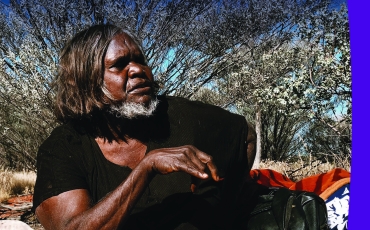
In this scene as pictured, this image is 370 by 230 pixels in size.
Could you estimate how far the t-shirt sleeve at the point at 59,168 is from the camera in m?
1.27

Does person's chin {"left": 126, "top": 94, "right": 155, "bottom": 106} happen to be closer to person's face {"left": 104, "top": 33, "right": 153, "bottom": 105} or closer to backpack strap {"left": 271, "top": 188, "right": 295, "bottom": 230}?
person's face {"left": 104, "top": 33, "right": 153, "bottom": 105}

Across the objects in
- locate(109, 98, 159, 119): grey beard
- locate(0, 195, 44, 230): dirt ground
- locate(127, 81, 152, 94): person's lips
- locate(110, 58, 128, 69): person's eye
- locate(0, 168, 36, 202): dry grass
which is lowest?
locate(0, 195, 44, 230): dirt ground

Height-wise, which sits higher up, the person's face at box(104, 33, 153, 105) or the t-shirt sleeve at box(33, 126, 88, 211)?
the person's face at box(104, 33, 153, 105)

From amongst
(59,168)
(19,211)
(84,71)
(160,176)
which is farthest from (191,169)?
(19,211)

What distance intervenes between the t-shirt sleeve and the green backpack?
23.0 inches

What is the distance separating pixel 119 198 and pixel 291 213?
1.87ft

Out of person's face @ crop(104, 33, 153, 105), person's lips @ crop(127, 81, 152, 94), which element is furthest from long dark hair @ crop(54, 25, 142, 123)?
person's lips @ crop(127, 81, 152, 94)

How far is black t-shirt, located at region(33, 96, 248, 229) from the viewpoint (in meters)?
1.32

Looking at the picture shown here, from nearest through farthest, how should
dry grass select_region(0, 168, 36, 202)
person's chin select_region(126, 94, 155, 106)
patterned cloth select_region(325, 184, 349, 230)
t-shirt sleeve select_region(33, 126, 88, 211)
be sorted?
t-shirt sleeve select_region(33, 126, 88, 211)
person's chin select_region(126, 94, 155, 106)
patterned cloth select_region(325, 184, 349, 230)
dry grass select_region(0, 168, 36, 202)

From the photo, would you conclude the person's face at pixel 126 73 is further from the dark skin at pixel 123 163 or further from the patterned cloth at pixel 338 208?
the patterned cloth at pixel 338 208

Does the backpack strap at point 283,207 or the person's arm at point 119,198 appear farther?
the backpack strap at point 283,207

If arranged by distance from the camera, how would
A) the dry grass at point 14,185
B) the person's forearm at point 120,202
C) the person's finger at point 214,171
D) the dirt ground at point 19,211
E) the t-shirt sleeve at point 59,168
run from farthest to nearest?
the dry grass at point 14,185 < the dirt ground at point 19,211 < the t-shirt sleeve at point 59,168 < the person's forearm at point 120,202 < the person's finger at point 214,171

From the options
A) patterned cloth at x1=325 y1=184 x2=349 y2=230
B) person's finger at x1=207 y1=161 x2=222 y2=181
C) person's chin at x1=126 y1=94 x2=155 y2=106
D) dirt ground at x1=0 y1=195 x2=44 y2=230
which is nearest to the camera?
person's finger at x1=207 y1=161 x2=222 y2=181

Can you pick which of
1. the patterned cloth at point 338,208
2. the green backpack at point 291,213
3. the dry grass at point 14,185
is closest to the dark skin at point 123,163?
the green backpack at point 291,213
